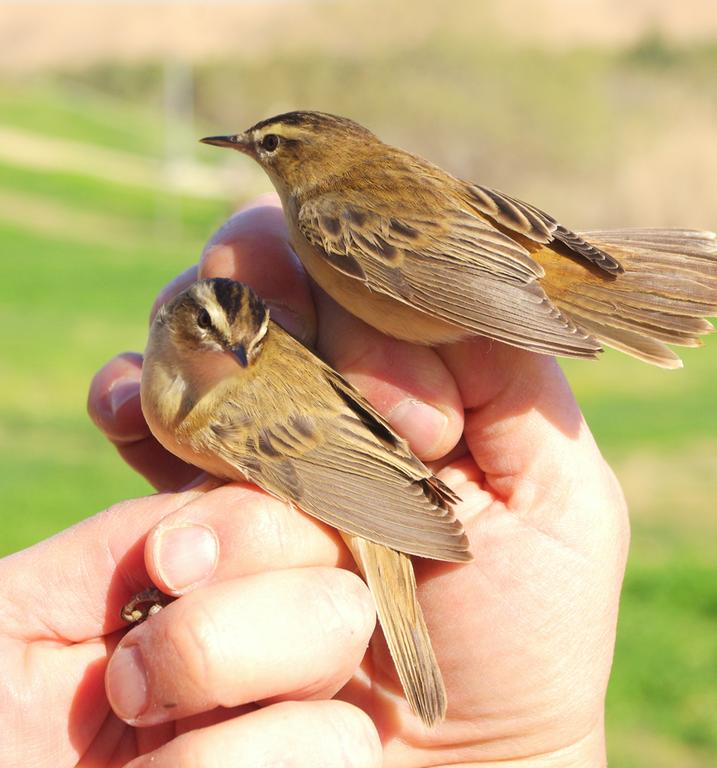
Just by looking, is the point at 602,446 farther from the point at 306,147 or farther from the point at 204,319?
the point at 204,319

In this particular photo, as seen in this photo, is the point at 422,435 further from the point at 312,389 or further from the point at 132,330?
the point at 132,330

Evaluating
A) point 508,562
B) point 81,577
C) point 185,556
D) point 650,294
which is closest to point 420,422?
point 508,562

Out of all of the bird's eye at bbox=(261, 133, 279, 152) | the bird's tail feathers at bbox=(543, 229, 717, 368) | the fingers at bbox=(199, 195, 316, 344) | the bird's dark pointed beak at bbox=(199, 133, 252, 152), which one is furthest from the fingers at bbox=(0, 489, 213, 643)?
the bird's dark pointed beak at bbox=(199, 133, 252, 152)

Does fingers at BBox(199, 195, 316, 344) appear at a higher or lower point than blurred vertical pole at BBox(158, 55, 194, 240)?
higher

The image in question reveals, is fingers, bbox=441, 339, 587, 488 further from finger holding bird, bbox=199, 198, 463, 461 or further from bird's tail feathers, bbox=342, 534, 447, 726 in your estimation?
bird's tail feathers, bbox=342, 534, 447, 726

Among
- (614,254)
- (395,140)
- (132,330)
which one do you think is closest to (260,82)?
(395,140)

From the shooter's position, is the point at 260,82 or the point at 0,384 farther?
the point at 260,82

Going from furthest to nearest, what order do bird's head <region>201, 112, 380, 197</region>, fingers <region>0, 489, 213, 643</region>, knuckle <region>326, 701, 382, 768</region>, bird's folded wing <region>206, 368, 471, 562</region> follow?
1. bird's head <region>201, 112, 380, 197</region>
2. bird's folded wing <region>206, 368, 471, 562</region>
3. fingers <region>0, 489, 213, 643</region>
4. knuckle <region>326, 701, 382, 768</region>
